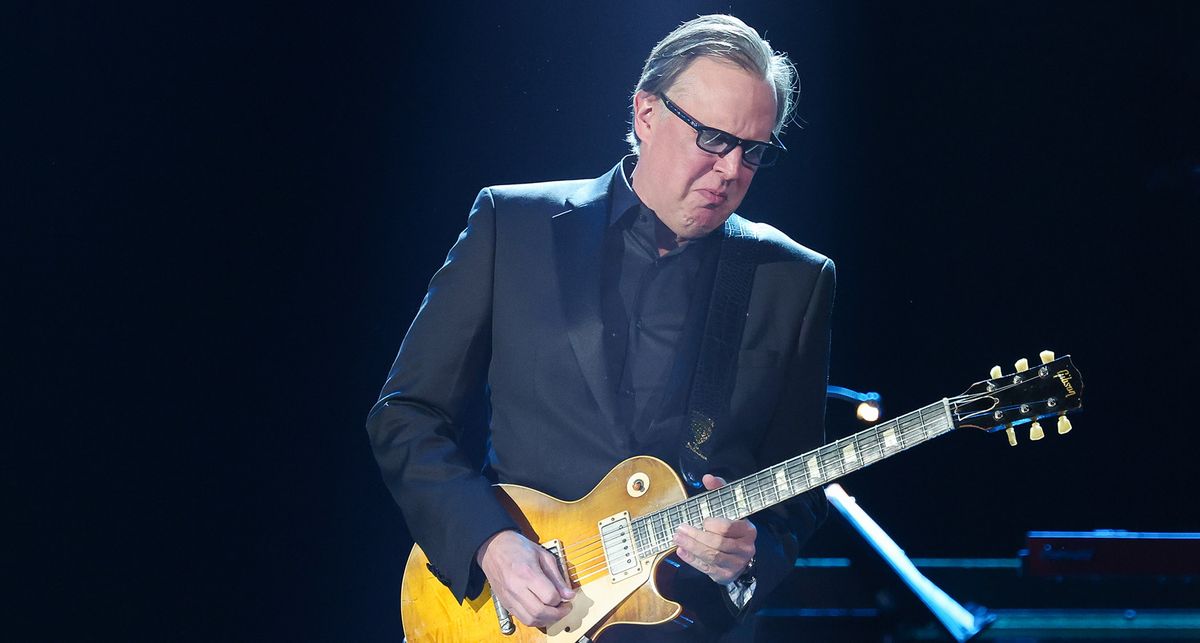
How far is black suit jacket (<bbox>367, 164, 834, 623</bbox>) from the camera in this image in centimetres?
260

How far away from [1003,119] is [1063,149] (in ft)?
1.07

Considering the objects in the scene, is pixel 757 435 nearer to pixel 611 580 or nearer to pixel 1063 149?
pixel 611 580

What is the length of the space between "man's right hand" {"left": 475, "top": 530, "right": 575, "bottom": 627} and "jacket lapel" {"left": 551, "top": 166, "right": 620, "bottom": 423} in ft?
1.43

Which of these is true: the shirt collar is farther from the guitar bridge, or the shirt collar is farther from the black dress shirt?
the guitar bridge

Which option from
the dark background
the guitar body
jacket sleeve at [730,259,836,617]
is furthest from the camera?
the dark background

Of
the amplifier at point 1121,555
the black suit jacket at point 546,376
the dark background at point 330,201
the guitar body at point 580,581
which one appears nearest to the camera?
the guitar body at point 580,581

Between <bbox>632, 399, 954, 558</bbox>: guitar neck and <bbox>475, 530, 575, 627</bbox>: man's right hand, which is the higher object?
<bbox>632, 399, 954, 558</bbox>: guitar neck

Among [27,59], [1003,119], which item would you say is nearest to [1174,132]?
[1003,119]

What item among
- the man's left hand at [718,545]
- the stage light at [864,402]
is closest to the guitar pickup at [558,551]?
the man's left hand at [718,545]

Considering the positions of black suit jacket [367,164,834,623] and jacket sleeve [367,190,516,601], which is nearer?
jacket sleeve [367,190,516,601]

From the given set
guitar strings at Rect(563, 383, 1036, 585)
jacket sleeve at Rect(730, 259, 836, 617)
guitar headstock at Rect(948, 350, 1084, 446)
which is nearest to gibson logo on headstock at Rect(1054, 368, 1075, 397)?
guitar headstock at Rect(948, 350, 1084, 446)

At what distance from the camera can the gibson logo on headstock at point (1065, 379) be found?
2125 millimetres

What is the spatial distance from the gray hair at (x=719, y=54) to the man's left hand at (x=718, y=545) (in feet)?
3.86

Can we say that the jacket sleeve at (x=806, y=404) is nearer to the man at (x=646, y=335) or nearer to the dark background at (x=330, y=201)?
the man at (x=646, y=335)
